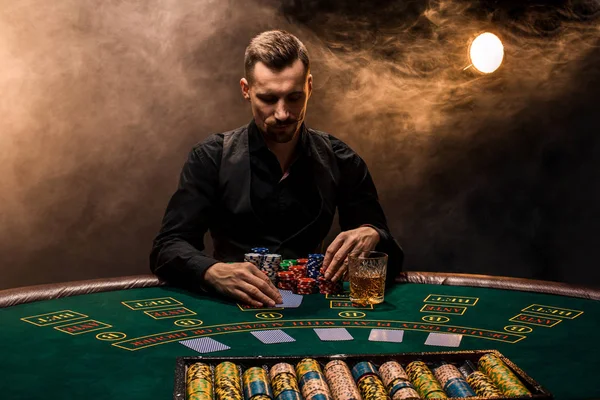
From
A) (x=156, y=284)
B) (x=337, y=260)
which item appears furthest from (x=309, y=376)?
(x=156, y=284)

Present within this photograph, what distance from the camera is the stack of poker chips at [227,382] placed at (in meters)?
1.44

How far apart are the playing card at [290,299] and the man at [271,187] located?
21 cm

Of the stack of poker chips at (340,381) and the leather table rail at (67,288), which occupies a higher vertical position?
the stack of poker chips at (340,381)

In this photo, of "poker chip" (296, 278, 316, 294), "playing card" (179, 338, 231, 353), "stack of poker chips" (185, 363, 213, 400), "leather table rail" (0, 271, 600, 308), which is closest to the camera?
A: "stack of poker chips" (185, 363, 213, 400)

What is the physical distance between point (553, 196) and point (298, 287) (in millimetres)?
3069

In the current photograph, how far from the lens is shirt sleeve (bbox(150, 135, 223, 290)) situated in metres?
2.52

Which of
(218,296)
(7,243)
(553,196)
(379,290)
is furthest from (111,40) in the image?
(553,196)

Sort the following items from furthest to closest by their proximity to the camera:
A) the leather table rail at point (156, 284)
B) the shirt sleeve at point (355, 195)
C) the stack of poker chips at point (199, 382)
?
the shirt sleeve at point (355, 195) < the leather table rail at point (156, 284) < the stack of poker chips at point (199, 382)

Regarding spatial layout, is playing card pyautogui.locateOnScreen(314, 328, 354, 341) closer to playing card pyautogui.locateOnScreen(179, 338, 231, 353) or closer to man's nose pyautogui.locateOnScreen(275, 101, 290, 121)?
playing card pyautogui.locateOnScreen(179, 338, 231, 353)

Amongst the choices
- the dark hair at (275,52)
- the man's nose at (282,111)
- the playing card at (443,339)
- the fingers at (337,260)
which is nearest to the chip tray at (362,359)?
the playing card at (443,339)

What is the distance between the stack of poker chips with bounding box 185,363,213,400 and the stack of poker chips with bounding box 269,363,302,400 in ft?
0.46

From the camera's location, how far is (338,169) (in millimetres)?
3314

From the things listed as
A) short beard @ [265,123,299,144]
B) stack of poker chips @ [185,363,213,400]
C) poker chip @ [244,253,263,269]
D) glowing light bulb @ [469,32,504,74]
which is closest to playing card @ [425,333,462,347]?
stack of poker chips @ [185,363,213,400]

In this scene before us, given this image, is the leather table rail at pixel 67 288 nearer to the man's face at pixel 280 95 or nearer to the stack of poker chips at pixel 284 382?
the man's face at pixel 280 95
